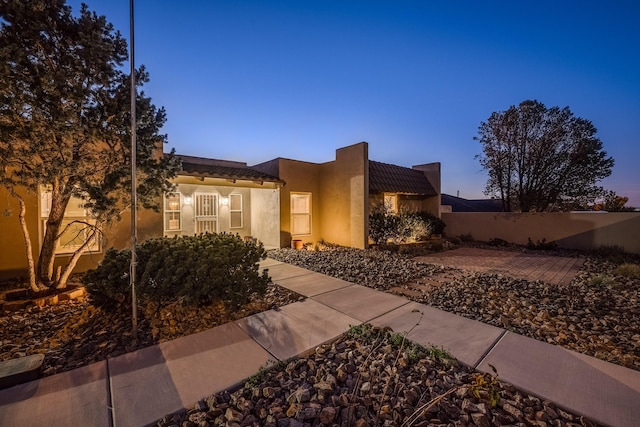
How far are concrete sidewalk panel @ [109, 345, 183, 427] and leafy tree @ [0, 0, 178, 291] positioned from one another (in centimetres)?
277

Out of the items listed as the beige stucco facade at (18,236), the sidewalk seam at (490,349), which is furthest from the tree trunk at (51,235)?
the sidewalk seam at (490,349)

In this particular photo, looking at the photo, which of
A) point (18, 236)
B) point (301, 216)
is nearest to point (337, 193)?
point (301, 216)

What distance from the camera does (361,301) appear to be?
14.4 ft

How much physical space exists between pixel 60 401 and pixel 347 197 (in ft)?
29.1

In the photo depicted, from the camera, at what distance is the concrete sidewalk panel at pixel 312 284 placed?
16.3 ft

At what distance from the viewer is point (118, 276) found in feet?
12.0

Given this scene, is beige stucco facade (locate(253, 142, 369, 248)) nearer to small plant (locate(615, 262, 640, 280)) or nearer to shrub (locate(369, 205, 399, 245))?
shrub (locate(369, 205, 399, 245))

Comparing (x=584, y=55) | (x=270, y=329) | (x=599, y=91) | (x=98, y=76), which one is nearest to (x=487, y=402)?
(x=270, y=329)

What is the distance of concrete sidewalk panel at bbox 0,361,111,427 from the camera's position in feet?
6.29

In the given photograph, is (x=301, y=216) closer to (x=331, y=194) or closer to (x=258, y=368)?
(x=331, y=194)

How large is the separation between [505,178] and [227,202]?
47.0ft

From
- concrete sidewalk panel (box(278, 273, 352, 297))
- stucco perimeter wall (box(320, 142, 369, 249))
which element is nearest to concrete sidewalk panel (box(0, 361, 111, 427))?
concrete sidewalk panel (box(278, 273, 352, 297))

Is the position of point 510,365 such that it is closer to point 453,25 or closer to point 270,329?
point 270,329

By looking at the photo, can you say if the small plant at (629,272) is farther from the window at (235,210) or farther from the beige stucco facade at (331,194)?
the window at (235,210)
